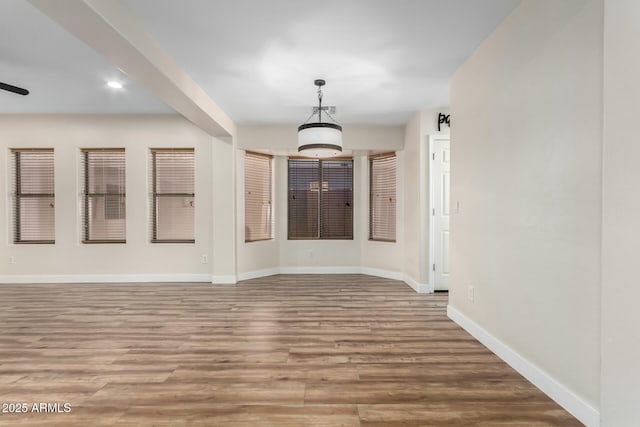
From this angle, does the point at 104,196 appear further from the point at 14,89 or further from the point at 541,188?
the point at 541,188

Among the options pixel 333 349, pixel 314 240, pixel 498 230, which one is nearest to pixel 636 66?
pixel 498 230

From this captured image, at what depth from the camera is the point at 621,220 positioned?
147 centimetres

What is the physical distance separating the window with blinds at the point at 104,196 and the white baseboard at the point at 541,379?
17.6 ft

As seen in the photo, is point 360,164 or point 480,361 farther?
point 360,164

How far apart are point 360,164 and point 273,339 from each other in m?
4.06

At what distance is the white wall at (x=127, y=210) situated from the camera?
530 centimetres

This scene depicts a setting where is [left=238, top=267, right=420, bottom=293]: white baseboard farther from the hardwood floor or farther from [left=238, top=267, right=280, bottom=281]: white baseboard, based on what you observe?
the hardwood floor

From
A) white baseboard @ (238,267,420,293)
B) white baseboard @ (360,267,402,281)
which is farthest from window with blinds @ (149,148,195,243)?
white baseboard @ (360,267,402,281)

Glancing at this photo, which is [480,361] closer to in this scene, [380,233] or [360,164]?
[380,233]

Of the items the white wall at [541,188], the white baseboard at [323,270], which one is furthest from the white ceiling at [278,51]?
the white baseboard at [323,270]

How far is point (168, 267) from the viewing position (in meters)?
5.41

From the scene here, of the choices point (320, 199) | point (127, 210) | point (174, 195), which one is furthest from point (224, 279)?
point (320, 199)

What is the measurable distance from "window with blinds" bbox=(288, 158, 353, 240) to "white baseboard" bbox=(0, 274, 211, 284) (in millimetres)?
1947

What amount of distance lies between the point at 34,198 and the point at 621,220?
722 centimetres
